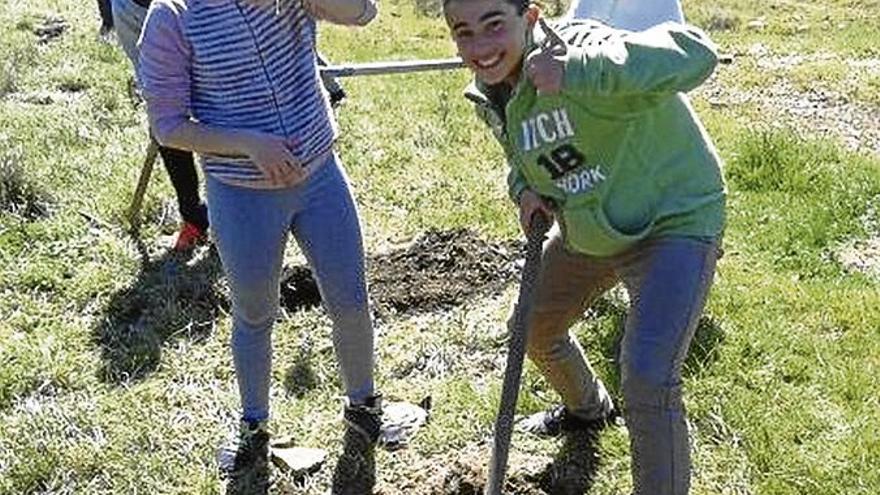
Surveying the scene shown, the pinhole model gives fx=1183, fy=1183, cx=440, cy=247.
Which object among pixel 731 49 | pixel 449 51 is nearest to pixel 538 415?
pixel 449 51

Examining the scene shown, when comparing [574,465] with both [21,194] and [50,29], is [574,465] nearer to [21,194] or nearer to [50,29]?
[21,194]

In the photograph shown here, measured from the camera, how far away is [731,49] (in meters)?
13.9

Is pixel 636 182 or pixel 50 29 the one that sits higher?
pixel 636 182

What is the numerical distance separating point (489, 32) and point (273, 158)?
907 mm

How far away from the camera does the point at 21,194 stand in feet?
22.1

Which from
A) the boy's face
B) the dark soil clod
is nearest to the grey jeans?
the boy's face

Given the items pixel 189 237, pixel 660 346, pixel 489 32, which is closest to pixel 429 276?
pixel 189 237

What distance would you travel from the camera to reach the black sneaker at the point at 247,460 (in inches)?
161

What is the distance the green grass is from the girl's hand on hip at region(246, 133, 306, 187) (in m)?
1.16

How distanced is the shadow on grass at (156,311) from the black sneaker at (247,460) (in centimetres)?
95

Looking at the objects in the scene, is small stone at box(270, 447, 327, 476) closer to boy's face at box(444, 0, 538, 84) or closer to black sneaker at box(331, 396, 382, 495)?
black sneaker at box(331, 396, 382, 495)

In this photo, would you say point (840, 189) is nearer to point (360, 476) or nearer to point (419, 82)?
point (360, 476)

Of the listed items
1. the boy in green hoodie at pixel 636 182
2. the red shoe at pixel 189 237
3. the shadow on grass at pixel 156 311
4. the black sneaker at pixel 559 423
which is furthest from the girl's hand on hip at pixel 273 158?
the red shoe at pixel 189 237

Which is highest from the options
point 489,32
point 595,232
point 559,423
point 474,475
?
point 489,32
